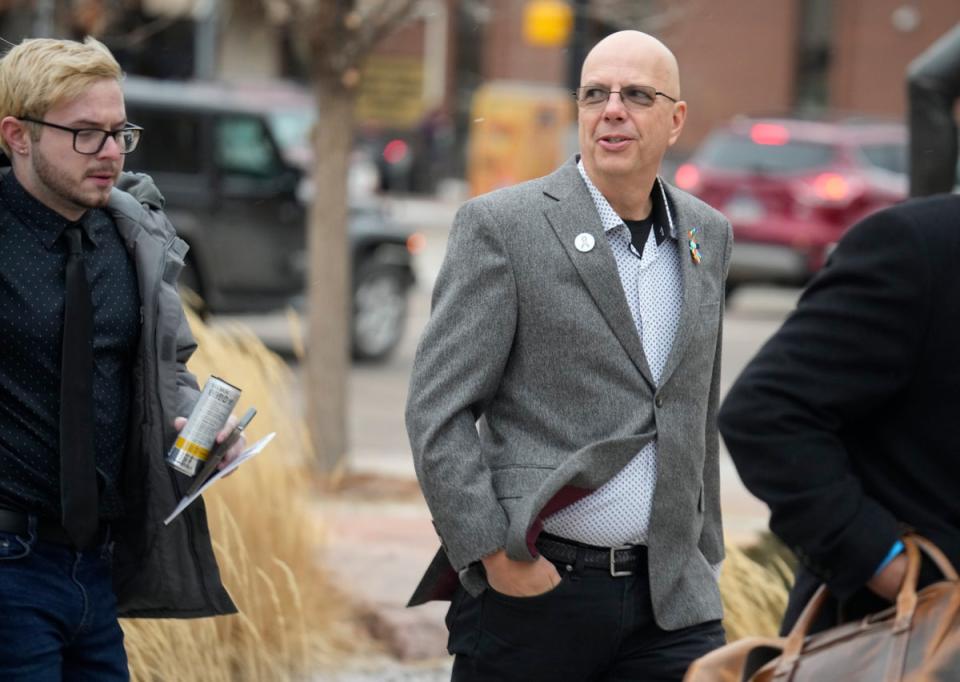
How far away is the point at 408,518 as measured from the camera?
7.89 m

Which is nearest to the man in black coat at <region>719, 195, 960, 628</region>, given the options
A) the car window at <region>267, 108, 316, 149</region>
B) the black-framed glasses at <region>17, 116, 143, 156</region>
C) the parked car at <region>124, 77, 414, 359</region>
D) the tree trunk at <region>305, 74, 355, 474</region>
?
the black-framed glasses at <region>17, 116, 143, 156</region>

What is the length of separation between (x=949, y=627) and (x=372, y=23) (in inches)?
251

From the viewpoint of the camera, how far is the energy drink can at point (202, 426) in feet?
10.5

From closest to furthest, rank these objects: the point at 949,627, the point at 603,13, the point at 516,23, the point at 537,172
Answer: the point at 949,627 → the point at 603,13 → the point at 537,172 → the point at 516,23

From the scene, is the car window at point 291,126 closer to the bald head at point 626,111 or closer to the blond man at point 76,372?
the blond man at point 76,372

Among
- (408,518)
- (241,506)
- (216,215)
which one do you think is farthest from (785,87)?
(241,506)

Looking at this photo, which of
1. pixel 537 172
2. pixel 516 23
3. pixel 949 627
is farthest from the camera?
pixel 516 23

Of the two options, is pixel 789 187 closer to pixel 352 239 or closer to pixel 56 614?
pixel 352 239

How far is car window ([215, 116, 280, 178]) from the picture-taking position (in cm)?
1279

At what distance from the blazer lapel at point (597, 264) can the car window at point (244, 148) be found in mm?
9864

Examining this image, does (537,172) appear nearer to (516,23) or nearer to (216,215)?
(216,215)

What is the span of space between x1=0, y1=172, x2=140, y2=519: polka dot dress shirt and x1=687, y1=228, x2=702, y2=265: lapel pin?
1.11 metres

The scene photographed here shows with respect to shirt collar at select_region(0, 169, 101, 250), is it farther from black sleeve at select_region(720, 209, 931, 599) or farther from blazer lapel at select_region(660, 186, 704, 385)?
black sleeve at select_region(720, 209, 931, 599)

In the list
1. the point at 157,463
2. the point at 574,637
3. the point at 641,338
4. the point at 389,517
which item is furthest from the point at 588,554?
the point at 389,517
